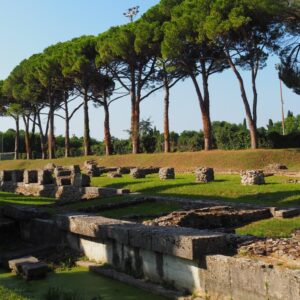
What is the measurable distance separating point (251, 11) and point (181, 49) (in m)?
5.49

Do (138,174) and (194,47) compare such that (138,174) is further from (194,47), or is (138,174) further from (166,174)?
(194,47)

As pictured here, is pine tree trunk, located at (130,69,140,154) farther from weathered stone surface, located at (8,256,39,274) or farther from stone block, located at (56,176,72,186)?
weathered stone surface, located at (8,256,39,274)

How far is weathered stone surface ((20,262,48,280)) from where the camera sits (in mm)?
7438

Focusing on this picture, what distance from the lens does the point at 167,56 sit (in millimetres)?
34156

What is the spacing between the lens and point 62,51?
46.1 meters

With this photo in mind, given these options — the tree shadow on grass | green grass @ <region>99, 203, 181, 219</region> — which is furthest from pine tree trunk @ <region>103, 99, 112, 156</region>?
green grass @ <region>99, 203, 181, 219</region>

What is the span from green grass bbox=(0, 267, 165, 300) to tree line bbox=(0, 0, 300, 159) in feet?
79.9

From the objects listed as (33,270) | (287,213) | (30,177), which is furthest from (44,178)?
(33,270)

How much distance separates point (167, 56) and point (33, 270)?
28.1 m

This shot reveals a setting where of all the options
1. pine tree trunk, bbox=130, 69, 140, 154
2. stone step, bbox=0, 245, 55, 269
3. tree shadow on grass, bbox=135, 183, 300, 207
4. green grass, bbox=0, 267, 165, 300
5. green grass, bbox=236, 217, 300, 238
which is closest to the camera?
green grass, bbox=0, 267, 165, 300

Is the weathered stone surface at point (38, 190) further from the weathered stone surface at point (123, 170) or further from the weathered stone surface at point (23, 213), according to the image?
the weathered stone surface at point (23, 213)

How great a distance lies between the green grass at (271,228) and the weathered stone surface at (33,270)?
419 centimetres

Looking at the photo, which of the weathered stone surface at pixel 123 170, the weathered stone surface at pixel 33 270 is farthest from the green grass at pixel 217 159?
the weathered stone surface at pixel 33 270

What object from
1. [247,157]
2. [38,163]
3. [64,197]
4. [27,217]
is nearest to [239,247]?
[27,217]
